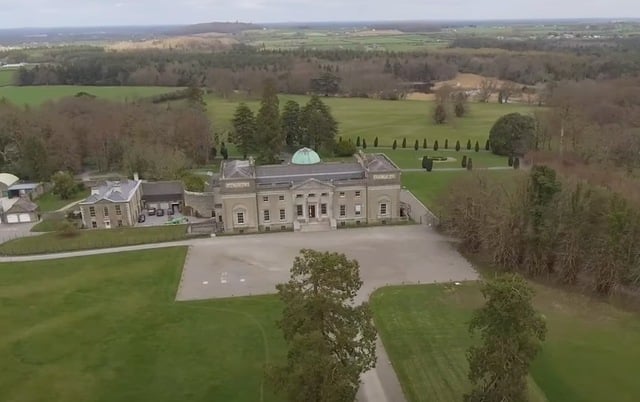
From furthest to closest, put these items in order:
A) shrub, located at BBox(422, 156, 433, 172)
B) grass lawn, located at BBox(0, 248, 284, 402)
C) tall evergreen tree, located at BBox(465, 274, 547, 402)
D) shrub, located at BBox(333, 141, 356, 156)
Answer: shrub, located at BBox(333, 141, 356, 156) < shrub, located at BBox(422, 156, 433, 172) < grass lawn, located at BBox(0, 248, 284, 402) < tall evergreen tree, located at BBox(465, 274, 547, 402)

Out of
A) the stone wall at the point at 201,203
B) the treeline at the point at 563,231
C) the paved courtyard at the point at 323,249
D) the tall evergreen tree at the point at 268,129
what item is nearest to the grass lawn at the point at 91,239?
the stone wall at the point at 201,203

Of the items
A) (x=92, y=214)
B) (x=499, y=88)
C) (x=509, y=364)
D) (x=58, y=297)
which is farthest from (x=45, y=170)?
(x=499, y=88)

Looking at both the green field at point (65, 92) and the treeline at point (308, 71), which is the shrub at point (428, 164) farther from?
the green field at point (65, 92)

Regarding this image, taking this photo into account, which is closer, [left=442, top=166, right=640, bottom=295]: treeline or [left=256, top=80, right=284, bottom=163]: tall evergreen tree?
[left=442, top=166, right=640, bottom=295]: treeline

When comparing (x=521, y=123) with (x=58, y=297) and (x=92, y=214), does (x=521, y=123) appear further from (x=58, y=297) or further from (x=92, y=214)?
(x=58, y=297)

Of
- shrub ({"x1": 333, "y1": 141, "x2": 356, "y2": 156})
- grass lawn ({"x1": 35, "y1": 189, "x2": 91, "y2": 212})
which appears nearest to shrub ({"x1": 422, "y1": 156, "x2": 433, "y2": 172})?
shrub ({"x1": 333, "y1": 141, "x2": 356, "y2": 156})

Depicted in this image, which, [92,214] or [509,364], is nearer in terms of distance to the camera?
[509,364]

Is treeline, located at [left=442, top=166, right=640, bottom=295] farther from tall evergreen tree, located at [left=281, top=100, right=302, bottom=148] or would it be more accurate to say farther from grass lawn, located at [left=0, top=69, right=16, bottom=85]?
grass lawn, located at [left=0, top=69, right=16, bottom=85]
